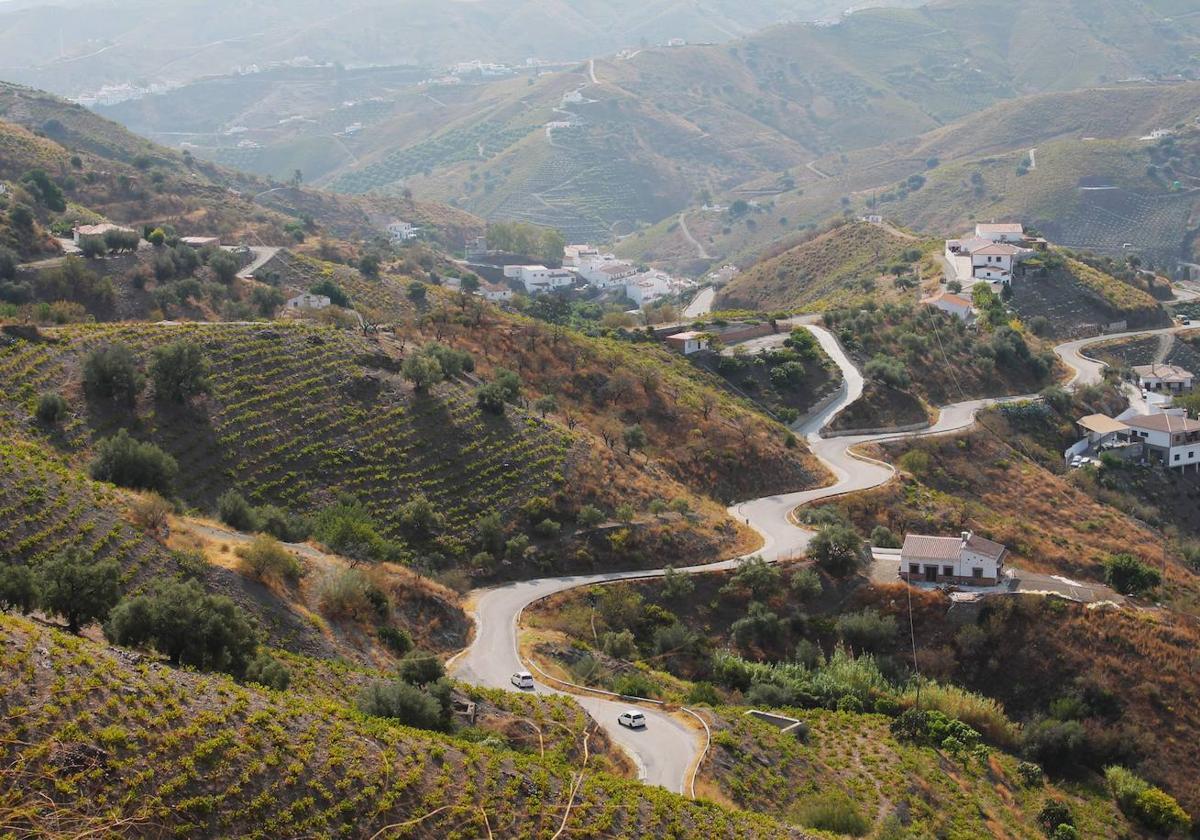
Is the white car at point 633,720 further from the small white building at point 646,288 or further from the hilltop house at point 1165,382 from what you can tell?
the small white building at point 646,288

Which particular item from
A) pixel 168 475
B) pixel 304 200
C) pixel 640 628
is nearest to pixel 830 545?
pixel 640 628

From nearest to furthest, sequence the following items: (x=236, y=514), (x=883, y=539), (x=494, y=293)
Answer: (x=236, y=514)
(x=883, y=539)
(x=494, y=293)

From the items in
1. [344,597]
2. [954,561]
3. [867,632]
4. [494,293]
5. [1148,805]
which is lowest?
[1148,805]

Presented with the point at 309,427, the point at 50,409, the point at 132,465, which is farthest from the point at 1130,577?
the point at 50,409

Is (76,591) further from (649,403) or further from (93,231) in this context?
(93,231)

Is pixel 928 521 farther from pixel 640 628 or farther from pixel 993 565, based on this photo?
pixel 640 628

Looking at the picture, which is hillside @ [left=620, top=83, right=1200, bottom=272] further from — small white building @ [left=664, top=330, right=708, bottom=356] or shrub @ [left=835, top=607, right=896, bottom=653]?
shrub @ [left=835, top=607, right=896, bottom=653]
